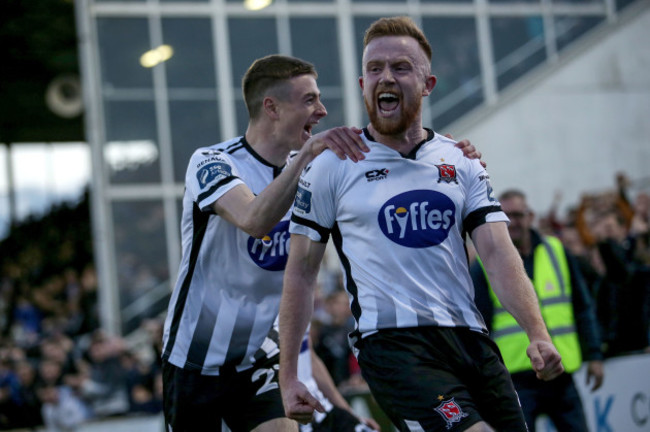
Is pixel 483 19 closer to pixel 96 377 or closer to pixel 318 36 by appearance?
pixel 318 36

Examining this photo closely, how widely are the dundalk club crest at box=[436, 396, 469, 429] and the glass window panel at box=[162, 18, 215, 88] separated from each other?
16.1m

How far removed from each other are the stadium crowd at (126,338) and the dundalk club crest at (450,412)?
5.95 metres

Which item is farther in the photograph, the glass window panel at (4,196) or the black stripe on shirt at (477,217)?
the glass window panel at (4,196)

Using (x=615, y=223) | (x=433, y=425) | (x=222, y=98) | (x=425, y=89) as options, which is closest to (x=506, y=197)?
(x=615, y=223)

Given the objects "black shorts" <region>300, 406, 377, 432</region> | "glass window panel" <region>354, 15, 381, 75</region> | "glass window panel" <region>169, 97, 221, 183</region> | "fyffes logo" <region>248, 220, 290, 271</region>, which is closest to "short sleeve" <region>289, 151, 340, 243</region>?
"fyffes logo" <region>248, 220, 290, 271</region>

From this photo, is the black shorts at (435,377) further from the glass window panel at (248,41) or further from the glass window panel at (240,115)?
the glass window panel at (248,41)

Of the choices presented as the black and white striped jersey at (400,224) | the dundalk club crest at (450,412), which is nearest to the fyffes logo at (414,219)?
the black and white striped jersey at (400,224)

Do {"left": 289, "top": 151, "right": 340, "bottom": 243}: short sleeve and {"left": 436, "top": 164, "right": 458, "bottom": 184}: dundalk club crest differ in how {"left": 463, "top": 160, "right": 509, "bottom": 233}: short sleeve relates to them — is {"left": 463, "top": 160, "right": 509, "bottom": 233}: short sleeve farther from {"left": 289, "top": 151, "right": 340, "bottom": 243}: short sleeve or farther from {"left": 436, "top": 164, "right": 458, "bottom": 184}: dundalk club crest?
{"left": 289, "top": 151, "right": 340, "bottom": 243}: short sleeve

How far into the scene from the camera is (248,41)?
1961 cm

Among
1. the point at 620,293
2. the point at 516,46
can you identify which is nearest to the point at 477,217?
the point at 620,293

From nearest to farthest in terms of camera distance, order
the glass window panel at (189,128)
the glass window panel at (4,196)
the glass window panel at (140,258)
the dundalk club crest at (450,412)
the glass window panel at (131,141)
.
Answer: the dundalk club crest at (450,412) → the glass window panel at (140,258) → the glass window panel at (131,141) → the glass window panel at (189,128) → the glass window panel at (4,196)

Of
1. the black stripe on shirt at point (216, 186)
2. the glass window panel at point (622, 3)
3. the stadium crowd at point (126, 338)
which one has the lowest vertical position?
the stadium crowd at point (126, 338)

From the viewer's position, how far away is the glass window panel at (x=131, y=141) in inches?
741

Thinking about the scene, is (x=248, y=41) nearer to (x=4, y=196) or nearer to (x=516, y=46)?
(x=516, y=46)
